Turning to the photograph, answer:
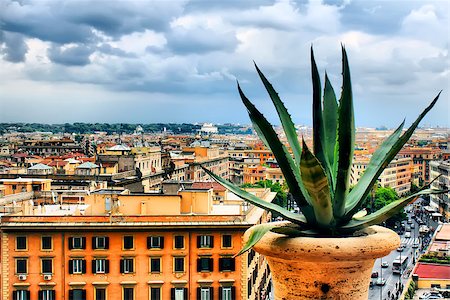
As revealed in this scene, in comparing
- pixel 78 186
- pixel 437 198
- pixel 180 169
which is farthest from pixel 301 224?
Answer: pixel 437 198

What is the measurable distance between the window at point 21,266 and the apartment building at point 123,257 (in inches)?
0.5

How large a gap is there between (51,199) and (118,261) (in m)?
12.0

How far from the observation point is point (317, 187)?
459cm

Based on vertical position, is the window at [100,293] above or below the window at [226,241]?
below

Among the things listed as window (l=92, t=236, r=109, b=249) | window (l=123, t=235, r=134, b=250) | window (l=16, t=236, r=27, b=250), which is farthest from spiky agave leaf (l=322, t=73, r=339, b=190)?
window (l=16, t=236, r=27, b=250)

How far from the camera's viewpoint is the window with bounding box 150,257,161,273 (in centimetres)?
2991

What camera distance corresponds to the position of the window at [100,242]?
1175 inches

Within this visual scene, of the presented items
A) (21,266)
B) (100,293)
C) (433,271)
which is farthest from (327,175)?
(433,271)

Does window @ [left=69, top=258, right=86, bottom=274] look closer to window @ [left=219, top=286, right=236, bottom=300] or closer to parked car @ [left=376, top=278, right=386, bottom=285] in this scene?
window @ [left=219, top=286, right=236, bottom=300]

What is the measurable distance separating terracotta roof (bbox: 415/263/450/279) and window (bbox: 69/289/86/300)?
16.0 metres

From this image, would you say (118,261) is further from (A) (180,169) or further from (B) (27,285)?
(A) (180,169)

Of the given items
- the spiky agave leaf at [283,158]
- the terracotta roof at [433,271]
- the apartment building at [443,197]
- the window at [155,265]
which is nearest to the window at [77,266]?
the window at [155,265]

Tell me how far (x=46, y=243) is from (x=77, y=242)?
4.09 ft

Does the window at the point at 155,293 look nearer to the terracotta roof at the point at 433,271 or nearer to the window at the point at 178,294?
the window at the point at 178,294
